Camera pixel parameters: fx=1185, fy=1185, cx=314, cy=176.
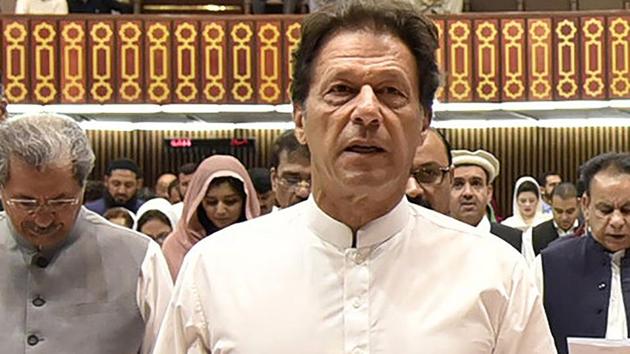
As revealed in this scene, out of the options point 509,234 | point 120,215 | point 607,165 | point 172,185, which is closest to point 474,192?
point 509,234

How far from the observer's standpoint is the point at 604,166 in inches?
176

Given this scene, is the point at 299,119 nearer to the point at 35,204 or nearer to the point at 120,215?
the point at 35,204

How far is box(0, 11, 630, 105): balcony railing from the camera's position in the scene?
11109 millimetres

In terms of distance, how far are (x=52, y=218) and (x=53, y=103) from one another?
328 inches

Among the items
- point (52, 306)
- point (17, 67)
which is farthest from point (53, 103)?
point (52, 306)

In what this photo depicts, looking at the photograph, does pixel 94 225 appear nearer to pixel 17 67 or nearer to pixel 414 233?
pixel 414 233

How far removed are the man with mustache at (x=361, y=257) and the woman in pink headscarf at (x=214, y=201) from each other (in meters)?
2.38

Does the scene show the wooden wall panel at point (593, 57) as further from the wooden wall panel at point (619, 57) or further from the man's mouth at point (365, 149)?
the man's mouth at point (365, 149)

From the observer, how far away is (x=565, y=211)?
8.16 meters

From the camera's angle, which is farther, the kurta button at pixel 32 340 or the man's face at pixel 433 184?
the man's face at pixel 433 184

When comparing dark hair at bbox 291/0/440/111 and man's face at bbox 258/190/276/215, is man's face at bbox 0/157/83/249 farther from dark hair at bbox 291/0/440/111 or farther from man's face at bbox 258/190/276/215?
man's face at bbox 258/190/276/215

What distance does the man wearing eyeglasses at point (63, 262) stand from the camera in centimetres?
296

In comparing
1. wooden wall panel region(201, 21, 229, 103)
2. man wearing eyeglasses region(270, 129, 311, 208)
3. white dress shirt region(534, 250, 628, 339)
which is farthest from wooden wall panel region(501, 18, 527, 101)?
man wearing eyeglasses region(270, 129, 311, 208)

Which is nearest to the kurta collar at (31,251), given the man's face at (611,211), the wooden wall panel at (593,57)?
the man's face at (611,211)
